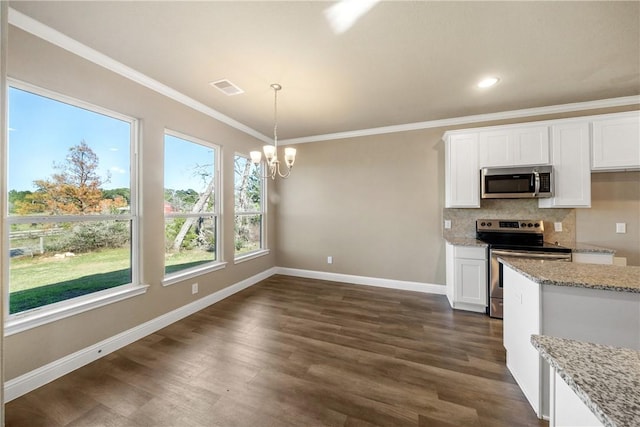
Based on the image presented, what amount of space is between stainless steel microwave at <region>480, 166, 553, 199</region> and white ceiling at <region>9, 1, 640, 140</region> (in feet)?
2.92

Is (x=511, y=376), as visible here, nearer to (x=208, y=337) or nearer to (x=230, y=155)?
(x=208, y=337)

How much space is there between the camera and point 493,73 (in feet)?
8.21

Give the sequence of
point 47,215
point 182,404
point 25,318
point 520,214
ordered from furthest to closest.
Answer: point 520,214 → point 47,215 → point 25,318 → point 182,404

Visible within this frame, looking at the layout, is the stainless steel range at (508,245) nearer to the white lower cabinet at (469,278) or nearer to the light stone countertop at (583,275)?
A: the white lower cabinet at (469,278)

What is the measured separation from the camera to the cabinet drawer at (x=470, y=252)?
3143mm

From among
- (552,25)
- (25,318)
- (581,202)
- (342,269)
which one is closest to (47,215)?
(25,318)

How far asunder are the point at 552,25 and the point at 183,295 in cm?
447

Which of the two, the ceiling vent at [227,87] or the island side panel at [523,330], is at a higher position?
the ceiling vent at [227,87]

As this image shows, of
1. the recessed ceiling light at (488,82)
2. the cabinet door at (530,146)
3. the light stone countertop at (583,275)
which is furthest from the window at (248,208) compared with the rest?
the cabinet door at (530,146)

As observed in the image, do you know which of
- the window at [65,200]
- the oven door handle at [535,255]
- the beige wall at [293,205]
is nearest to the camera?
the window at [65,200]

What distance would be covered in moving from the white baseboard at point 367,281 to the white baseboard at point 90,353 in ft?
5.68

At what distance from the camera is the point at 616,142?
9.43ft

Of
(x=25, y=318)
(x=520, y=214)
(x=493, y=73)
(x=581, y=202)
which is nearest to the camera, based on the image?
(x=25, y=318)

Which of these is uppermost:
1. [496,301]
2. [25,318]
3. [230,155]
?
[230,155]
